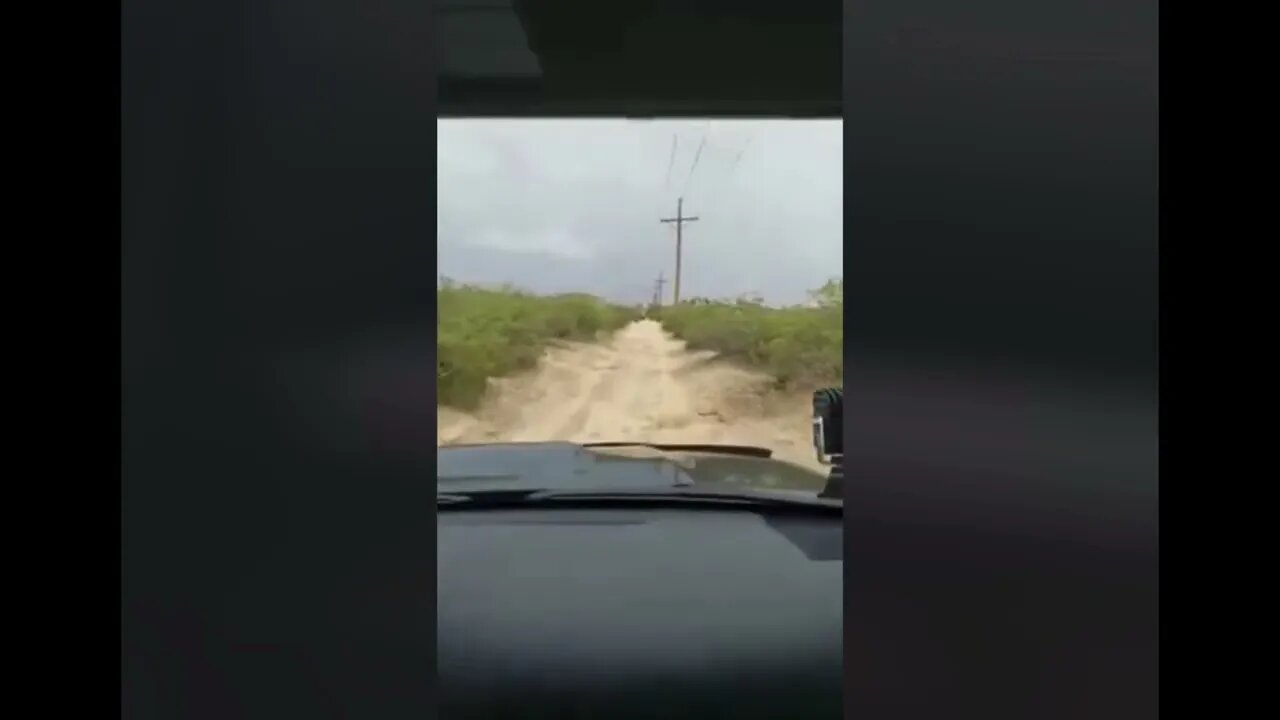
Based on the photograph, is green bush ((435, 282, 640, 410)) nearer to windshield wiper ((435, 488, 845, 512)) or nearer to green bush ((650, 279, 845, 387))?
green bush ((650, 279, 845, 387))

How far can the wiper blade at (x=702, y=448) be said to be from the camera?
5.05m

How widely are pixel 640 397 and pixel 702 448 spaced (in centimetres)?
1091

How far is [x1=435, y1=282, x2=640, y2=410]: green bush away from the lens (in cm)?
1443

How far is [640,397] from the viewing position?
16141 mm

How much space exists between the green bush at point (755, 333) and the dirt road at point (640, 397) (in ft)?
0.70

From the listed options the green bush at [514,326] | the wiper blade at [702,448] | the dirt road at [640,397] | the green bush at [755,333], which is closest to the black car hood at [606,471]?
the wiper blade at [702,448]

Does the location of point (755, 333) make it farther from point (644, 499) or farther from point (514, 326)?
point (644, 499)

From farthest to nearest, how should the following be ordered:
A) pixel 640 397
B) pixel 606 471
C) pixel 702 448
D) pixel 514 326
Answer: pixel 640 397, pixel 514 326, pixel 702 448, pixel 606 471

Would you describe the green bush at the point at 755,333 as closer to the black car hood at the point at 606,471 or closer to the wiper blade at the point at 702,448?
the wiper blade at the point at 702,448

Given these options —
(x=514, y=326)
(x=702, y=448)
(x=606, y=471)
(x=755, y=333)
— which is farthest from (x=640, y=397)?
(x=606, y=471)

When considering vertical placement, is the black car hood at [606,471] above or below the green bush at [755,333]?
below
